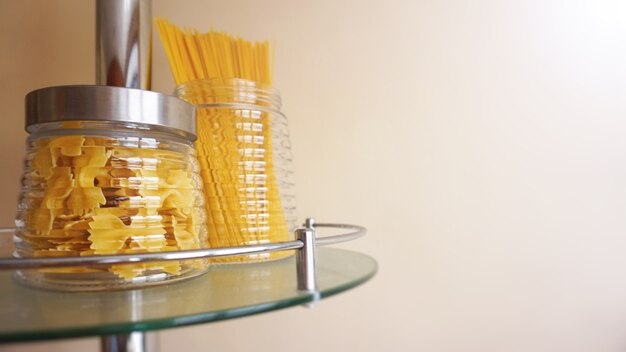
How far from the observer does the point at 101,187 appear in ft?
1.07

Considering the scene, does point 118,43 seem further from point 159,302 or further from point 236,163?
point 159,302

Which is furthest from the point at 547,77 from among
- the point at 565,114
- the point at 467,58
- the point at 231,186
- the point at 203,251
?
the point at 203,251

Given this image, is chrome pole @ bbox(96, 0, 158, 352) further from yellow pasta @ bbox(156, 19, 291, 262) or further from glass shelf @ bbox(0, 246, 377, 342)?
glass shelf @ bbox(0, 246, 377, 342)

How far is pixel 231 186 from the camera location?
0.44 meters

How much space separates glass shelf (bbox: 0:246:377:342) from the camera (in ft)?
0.71

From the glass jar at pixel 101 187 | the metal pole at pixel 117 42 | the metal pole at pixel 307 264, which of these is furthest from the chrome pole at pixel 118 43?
the metal pole at pixel 307 264

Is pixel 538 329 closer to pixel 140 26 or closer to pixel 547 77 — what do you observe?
pixel 547 77

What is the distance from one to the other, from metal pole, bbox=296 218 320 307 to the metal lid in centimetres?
14

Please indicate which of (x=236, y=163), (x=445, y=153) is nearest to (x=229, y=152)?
(x=236, y=163)

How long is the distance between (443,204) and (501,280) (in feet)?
0.62

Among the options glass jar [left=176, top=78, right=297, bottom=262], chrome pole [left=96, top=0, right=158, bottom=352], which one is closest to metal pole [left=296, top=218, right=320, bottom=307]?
glass jar [left=176, top=78, right=297, bottom=262]

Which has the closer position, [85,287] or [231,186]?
[85,287]

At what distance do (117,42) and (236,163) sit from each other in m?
0.18

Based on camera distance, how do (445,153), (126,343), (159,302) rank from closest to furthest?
(159,302)
(126,343)
(445,153)
